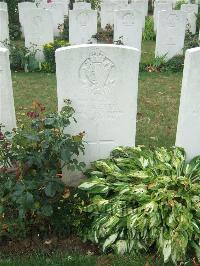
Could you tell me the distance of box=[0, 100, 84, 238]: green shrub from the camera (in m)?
3.77

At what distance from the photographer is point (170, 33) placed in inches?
421

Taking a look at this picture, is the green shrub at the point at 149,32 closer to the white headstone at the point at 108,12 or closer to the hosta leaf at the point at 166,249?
the white headstone at the point at 108,12

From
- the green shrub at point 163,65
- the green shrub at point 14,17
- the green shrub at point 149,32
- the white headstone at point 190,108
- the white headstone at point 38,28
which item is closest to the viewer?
the white headstone at point 190,108

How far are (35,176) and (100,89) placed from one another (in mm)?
1319

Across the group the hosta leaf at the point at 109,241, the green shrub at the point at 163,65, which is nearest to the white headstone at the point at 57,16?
the green shrub at the point at 163,65

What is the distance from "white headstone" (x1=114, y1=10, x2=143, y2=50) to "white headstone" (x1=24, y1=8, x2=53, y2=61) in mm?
1834

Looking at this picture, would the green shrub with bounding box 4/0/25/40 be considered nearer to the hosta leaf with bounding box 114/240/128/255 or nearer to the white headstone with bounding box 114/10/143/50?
the white headstone with bounding box 114/10/143/50

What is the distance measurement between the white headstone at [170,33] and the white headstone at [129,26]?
0.56 meters

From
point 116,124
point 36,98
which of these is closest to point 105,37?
point 36,98

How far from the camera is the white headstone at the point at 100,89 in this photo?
4.35 m

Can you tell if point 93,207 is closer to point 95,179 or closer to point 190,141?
point 95,179

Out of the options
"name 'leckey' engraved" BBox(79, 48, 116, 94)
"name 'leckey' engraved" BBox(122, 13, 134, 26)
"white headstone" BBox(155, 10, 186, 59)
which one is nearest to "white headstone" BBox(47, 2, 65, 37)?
"name 'leckey' engraved" BBox(122, 13, 134, 26)

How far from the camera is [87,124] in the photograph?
4762 mm

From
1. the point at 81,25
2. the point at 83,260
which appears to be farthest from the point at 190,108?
the point at 81,25
